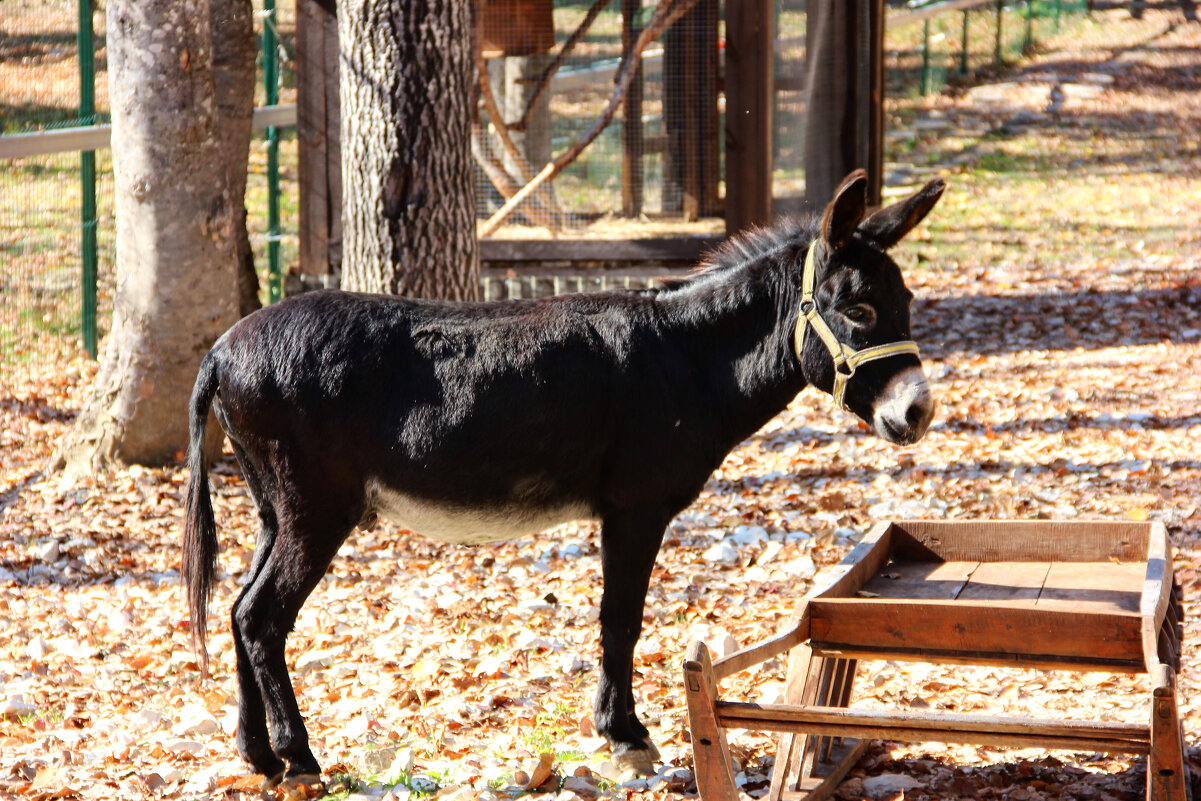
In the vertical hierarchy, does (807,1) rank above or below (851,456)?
above

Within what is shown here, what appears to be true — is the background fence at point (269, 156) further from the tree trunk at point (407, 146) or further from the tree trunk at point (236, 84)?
the tree trunk at point (407, 146)

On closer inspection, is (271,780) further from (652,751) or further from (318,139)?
(318,139)

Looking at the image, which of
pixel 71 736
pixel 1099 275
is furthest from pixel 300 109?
pixel 1099 275

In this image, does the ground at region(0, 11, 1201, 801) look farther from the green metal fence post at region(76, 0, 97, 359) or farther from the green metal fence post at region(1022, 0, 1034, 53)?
the green metal fence post at region(1022, 0, 1034, 53)

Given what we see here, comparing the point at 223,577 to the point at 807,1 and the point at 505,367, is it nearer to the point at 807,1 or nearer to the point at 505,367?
the point at 505,367

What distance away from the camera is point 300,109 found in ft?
29.6

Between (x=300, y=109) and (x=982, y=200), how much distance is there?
9349mm

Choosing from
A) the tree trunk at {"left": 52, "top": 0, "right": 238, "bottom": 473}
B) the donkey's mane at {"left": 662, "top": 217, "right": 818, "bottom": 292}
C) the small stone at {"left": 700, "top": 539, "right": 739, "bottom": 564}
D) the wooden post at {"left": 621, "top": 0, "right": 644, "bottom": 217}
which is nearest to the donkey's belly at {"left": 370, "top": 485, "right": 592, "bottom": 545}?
the donkey's mane at {"left": 662, "top": 217, "right": 818, "bottom": 292}

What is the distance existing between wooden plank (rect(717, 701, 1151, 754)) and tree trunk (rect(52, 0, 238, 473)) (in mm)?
4952

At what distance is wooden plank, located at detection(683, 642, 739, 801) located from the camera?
2.98m

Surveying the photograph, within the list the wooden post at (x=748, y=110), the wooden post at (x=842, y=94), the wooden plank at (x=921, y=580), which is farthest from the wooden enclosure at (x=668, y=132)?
the wooden plank at (x=921, y=580)

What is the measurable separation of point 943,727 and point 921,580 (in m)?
1.32

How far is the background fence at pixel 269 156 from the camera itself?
870 centimetres

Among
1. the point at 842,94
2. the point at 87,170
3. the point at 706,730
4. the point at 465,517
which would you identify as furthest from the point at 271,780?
the point at 842,94
